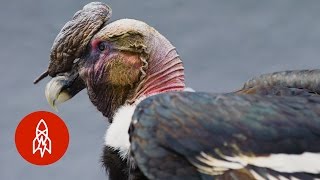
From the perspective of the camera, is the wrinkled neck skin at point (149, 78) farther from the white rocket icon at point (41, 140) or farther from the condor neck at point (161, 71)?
the white rocket icon at point (41, 140)

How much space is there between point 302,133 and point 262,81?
154 cm

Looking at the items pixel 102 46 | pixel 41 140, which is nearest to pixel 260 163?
pixel 102 46

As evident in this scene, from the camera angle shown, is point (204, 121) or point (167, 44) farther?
point (167, 44)

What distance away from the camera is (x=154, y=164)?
2984mm

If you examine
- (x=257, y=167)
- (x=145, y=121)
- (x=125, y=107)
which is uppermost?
(x=125, y=107)

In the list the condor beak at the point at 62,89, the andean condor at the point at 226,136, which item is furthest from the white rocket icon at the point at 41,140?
the andean condor at the point at 226,136

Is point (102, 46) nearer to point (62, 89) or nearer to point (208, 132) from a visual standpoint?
point (62, 89)

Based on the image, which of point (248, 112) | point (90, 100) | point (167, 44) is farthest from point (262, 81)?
point (248, 112)

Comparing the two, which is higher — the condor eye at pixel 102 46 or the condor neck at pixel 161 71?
the condor eye at pixel 102 46

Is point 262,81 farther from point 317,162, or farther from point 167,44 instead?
point 317,162

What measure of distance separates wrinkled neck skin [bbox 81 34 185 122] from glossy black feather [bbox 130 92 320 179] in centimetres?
106

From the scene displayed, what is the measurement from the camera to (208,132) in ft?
9.78

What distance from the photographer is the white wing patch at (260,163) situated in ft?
9.64

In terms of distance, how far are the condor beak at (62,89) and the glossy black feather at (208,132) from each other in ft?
4.23
